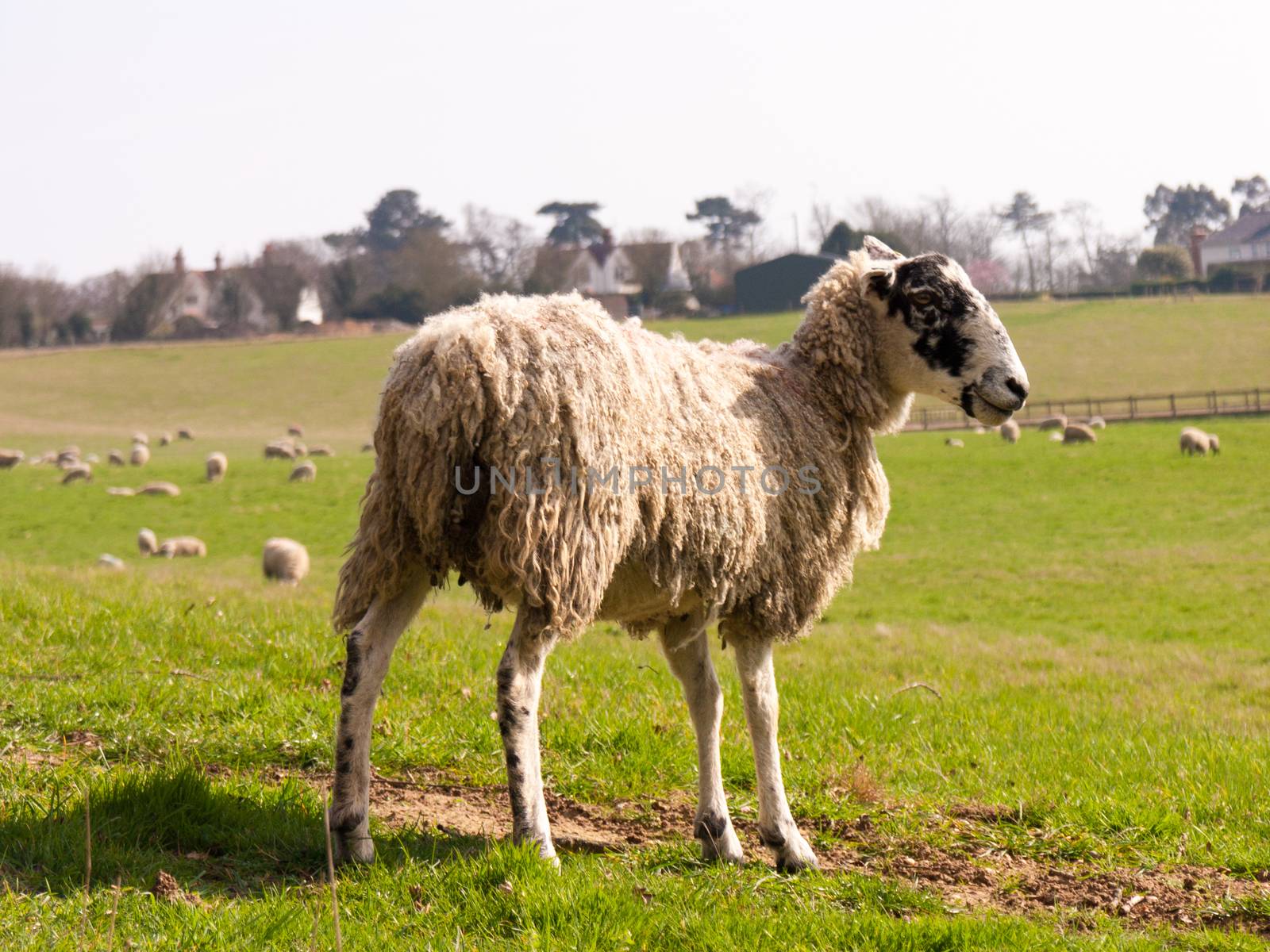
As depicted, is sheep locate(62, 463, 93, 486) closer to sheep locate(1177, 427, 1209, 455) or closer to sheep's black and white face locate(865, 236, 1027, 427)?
sheep locate(1177, 427, 1209, 455)

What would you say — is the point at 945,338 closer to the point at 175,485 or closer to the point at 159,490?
the point at 159,490

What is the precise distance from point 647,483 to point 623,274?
9636cm

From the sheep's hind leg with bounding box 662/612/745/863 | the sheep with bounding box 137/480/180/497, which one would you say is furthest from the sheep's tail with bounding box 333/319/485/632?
the sheep with bounding box 137/480/180/497

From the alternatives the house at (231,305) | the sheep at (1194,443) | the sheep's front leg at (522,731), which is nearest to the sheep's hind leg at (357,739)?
the sheep's front leg at (522,731)

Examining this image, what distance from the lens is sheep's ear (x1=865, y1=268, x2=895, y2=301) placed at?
215 inches

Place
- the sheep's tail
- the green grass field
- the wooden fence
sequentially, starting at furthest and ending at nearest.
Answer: the wooden fence → the sheep's tail → the green grass field

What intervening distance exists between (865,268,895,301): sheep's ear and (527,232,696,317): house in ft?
248

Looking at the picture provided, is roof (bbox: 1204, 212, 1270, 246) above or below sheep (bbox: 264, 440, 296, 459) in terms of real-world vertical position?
above

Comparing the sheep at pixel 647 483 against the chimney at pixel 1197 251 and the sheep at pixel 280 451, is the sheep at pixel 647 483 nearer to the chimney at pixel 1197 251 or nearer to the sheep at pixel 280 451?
the sheep at pixel 280 451

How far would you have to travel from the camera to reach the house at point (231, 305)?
88938 mm

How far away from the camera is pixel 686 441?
4.72 meters

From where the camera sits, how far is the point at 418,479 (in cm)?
421

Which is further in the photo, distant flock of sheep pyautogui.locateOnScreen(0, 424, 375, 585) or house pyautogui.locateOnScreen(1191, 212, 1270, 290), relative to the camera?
house pyautogui.locateOnScreen(1191, 212, 1270, 290)

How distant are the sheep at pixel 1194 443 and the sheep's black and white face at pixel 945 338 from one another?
101 ft
